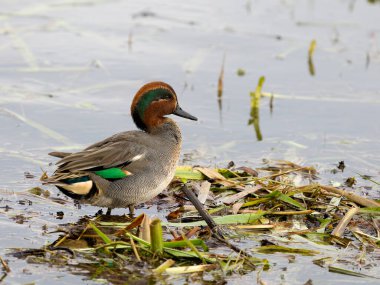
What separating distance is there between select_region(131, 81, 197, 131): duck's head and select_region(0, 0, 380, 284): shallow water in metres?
0.85

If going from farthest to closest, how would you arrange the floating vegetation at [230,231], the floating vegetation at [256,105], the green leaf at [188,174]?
the floating vegetation at [256,105], the green leaf at [188,174], the floating vegetation at [230,231]

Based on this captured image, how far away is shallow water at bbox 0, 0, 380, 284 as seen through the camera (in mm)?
7547

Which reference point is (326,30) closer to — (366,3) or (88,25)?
(366,3)

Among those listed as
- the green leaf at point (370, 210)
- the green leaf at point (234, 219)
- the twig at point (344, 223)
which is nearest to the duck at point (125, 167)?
the green leaf at point (234, 219)

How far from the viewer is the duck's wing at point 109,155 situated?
6.44 meters

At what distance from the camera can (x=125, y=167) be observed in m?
6.62

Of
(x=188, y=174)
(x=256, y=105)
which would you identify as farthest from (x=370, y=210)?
(x=256, y=105)

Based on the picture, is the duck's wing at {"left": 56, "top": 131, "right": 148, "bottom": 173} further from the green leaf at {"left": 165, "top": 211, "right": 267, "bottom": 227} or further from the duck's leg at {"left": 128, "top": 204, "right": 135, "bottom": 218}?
the green leaf at {"left": 165, "top": 211, "right": 267, "bottom": 227}

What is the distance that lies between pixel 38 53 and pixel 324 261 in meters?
6.18

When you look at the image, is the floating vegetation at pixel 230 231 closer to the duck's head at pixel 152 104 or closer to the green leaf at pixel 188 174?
the green leaf at pixel 188 174

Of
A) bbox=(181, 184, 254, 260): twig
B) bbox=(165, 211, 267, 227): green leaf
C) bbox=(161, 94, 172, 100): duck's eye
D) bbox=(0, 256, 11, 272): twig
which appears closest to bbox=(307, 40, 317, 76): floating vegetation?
bbox=(161, 94, 172, 100): duck's eye

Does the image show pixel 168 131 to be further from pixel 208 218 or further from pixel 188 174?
pixel 208 218

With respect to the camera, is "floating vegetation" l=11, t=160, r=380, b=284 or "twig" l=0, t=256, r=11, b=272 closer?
"twig" l=0, t=256, r=11, b=272

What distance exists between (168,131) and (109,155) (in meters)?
0.68
